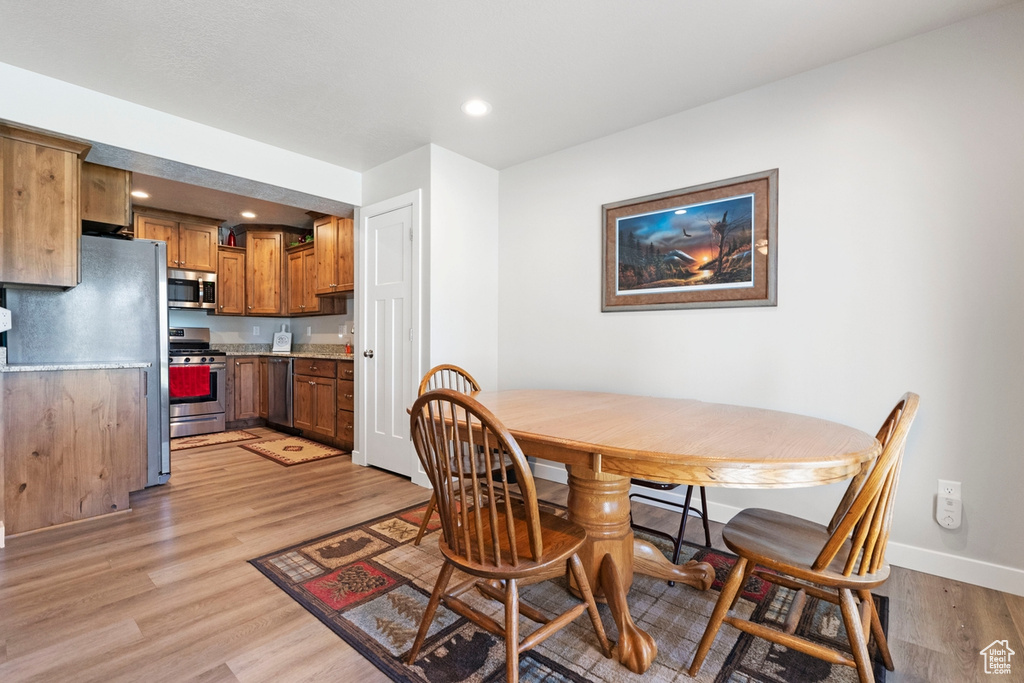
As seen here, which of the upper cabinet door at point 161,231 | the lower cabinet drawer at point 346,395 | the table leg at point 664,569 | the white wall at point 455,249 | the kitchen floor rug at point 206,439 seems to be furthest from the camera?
the upper cabinet door at point 161,231

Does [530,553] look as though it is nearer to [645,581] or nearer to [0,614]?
[645,581]

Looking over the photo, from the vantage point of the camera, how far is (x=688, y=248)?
2.74 meters

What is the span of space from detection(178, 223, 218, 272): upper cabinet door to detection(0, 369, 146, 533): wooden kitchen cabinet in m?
2.73

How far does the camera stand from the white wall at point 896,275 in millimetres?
1924

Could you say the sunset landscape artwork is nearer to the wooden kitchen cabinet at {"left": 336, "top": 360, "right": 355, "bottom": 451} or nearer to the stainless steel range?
the wooden kitchen cabinet at {"left": 336, "top": 360, "right": 355, "bottom": 451}

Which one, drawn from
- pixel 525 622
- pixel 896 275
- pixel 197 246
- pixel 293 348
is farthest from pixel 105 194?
pixel 896 275

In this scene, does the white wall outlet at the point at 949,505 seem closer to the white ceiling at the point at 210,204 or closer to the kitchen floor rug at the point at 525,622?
the kitchen floor rug at the point at 525,622

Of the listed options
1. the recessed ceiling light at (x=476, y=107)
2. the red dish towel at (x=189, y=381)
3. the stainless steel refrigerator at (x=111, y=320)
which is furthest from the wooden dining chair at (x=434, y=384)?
the red dish towel at (x=189, y=381)

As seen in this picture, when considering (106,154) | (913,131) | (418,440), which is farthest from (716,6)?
(106,154)

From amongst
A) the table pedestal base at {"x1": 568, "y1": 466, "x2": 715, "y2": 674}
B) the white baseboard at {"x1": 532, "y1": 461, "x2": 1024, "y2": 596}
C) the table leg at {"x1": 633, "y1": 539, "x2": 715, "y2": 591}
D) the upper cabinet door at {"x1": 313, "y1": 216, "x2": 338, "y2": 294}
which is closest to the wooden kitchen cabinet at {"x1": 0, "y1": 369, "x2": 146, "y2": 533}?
the upper cabinet door at {"x1": 313, "y1": 216, "x2": 338, "y2": 294}

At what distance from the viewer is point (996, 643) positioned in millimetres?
1561

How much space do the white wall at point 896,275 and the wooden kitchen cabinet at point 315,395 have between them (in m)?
2.84

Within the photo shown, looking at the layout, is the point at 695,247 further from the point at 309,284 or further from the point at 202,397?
the point at 202,397

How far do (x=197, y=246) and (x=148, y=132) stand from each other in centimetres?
269
